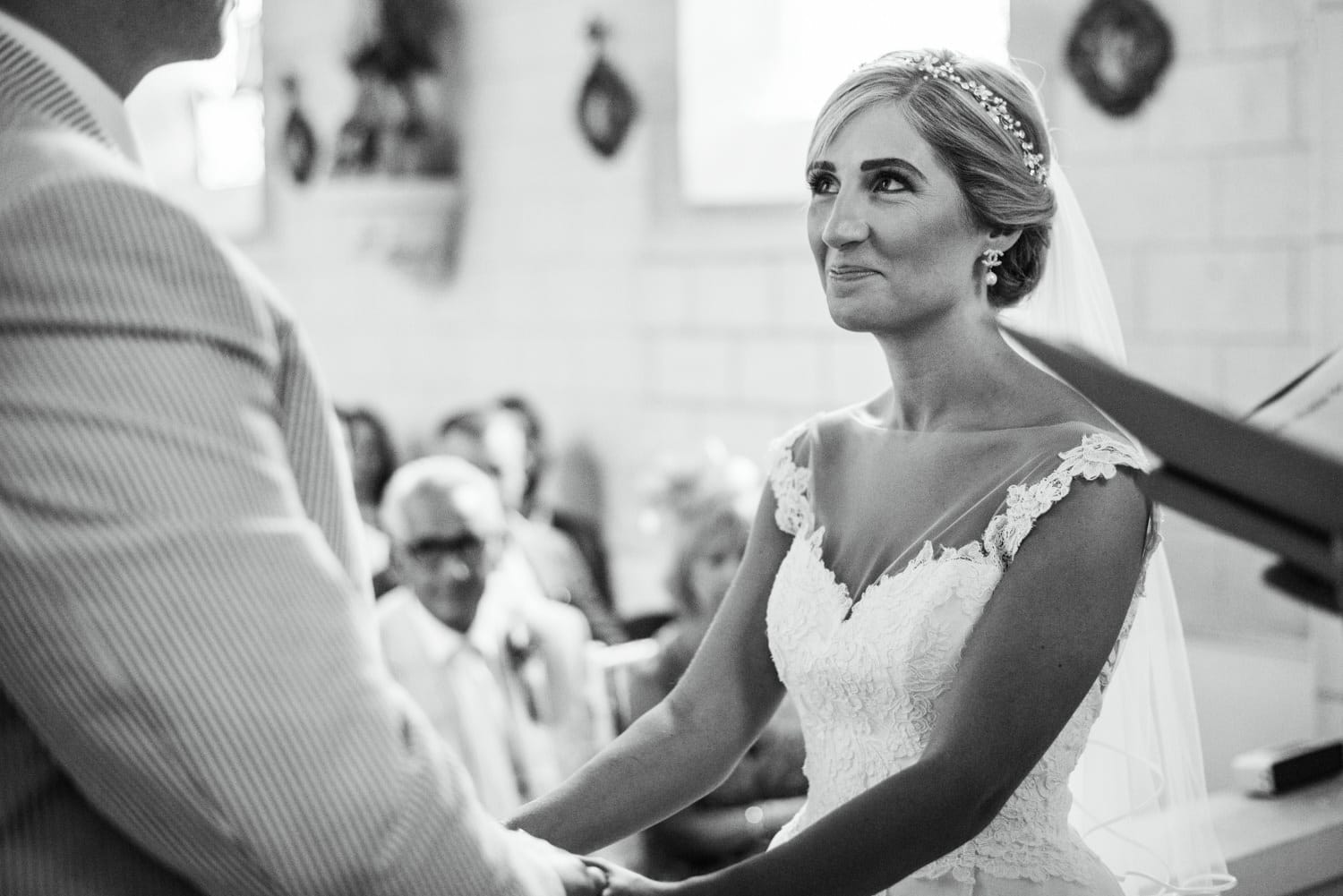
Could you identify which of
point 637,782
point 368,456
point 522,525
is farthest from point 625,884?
point 368,456

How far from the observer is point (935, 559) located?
2176 millimetres

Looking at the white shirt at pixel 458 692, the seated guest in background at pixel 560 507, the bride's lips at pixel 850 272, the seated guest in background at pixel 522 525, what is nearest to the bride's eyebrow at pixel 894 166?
the bride's lips at pixel 850 272

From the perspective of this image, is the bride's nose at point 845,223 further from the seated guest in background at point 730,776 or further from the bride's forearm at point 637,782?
the seated guest in background at point 730,776

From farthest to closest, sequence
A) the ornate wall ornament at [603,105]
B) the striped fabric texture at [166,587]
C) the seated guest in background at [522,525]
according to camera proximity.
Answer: the ornate wall ornament at [603,105] → the seated guest in background at [522,525] → the striped fabric texture at [166,587]

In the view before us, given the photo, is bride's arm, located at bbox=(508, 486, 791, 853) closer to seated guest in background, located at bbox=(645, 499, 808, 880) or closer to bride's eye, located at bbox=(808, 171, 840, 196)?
bride's eye, located at bbox=(808, 171, 840, 196)

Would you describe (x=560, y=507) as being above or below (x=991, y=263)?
below

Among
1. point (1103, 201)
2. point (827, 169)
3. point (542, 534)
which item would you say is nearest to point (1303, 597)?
point (827, 169)

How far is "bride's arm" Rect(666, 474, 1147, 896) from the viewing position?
1.79 meters

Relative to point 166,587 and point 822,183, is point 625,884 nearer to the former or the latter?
point 166,587

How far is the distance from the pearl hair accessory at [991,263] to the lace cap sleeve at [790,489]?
419mm

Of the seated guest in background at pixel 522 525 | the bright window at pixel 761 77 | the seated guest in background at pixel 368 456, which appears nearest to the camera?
the seated guest in background at pixel 522 525

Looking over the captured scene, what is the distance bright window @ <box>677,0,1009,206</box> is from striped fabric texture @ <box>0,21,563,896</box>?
489 cm

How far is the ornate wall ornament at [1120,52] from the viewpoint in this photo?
4.44 m

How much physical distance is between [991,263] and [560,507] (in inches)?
200
